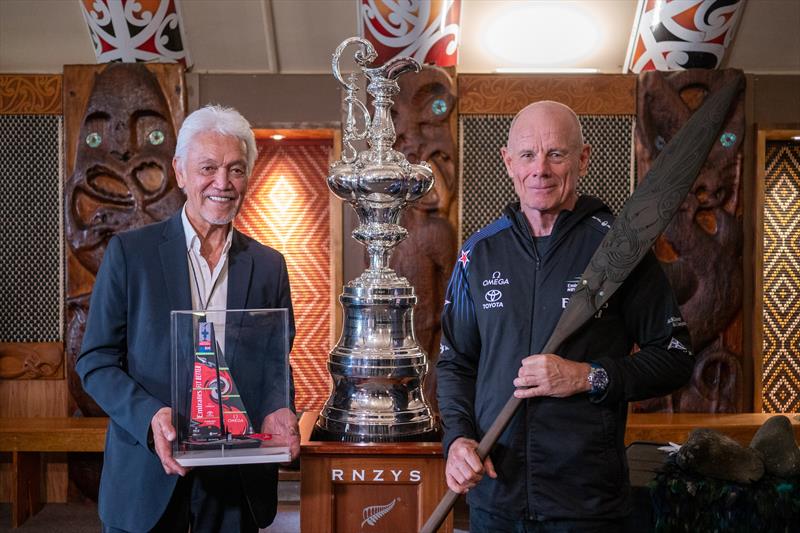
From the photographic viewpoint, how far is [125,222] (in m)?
3.97

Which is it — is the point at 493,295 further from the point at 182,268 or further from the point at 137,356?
the point at 137,356

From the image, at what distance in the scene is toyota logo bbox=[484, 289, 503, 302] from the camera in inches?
72.1

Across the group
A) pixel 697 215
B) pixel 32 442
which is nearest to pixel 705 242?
pixel 697 215

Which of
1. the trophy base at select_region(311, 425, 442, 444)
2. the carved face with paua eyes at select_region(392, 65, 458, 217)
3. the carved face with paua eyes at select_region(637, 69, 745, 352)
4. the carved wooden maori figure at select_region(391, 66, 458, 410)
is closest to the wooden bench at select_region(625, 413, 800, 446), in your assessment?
the carved face with paua eyes at select_region(637, 69, 745, 352)

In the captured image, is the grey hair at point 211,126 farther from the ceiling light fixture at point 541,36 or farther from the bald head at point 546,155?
the ceiling light fixture at point 541,36

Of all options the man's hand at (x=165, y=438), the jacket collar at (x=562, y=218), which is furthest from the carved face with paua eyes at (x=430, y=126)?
the man's hand at (x=165, y=438)

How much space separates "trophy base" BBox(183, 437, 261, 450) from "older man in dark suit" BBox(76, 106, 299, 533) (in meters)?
0.13

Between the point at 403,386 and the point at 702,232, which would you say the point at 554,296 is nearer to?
the point at 403,386

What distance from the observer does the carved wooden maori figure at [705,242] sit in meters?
3.96

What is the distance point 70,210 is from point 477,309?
2796 millimetres

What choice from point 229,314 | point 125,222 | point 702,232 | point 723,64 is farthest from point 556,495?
point 723,64

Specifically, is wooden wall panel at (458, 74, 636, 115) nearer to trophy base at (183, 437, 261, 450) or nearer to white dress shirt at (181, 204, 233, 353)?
white dress shirt at (181, 204, 233, 353)

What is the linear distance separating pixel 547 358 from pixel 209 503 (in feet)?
2.76

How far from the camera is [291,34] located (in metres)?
4.07
